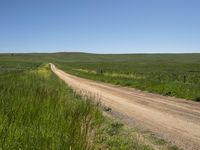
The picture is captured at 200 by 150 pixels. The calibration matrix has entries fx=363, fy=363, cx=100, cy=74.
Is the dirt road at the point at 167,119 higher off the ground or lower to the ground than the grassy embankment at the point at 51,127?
lower

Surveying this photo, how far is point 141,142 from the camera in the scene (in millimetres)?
8727

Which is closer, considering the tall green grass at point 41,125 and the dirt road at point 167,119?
the tall green grass at point 41,125

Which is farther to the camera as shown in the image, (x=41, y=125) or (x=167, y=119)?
(x=167, y=119)

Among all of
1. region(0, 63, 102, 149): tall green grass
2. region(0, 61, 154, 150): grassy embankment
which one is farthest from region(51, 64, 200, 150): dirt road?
region(0, 63, 102, 149): tall green grass

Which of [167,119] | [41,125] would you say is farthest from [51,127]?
[167,119]

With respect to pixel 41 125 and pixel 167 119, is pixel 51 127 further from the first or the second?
pixel 167 119

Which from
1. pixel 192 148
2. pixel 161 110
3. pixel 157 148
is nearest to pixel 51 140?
pixel 157 148

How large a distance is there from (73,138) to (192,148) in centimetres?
369

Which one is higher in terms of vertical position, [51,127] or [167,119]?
[51,127]

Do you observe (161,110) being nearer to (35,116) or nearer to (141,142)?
(141,142)

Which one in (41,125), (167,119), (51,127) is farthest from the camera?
(167,119)

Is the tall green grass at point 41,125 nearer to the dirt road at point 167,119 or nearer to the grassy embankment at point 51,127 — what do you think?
the grassy embankment at point 51,127

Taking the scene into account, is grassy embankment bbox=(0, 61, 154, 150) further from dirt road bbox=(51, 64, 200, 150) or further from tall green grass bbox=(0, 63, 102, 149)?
dirt road bbox=(51, 64, 200, 150)

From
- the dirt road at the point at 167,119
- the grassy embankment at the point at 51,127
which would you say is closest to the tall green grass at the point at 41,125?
the grassy embankment at the point at 51,127
